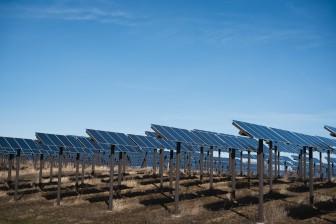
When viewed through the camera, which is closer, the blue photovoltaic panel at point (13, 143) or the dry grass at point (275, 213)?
the dry grass at point (275, 213)

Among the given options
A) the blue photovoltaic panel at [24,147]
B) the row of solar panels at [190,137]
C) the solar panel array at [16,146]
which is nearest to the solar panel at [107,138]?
the row of solar panels at [190,137]

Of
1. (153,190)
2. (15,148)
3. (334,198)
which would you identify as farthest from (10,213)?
(334,198)

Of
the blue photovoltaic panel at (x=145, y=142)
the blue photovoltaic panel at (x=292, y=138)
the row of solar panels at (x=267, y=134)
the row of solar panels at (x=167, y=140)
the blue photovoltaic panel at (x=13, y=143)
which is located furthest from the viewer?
the blue photovoltaic panel at (x=13, y=143)

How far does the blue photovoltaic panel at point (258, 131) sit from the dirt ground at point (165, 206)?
3.78 m

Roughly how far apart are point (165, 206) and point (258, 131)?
7.53 metres

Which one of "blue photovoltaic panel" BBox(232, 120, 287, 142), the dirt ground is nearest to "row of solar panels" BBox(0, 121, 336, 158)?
"blue photovoltaic panel" BBox(232, 120, 287, 142)

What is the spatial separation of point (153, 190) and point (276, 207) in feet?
40.2

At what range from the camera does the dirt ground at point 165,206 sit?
743 inches

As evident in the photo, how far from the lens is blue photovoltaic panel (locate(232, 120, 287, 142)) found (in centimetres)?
1899

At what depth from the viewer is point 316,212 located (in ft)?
63.8

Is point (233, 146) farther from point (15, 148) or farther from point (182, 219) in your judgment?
point (15, 148)

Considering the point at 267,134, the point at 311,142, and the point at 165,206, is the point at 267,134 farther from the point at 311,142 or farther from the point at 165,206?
the point at 165,206

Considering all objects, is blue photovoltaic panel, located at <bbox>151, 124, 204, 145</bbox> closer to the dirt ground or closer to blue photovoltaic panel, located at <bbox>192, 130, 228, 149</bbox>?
blue photovoltaic panel, located at <bbox>192, 130, 228, 149</bbox>

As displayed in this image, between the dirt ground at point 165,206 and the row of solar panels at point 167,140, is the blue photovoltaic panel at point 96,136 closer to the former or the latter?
the row of solar panels at point 167,140
